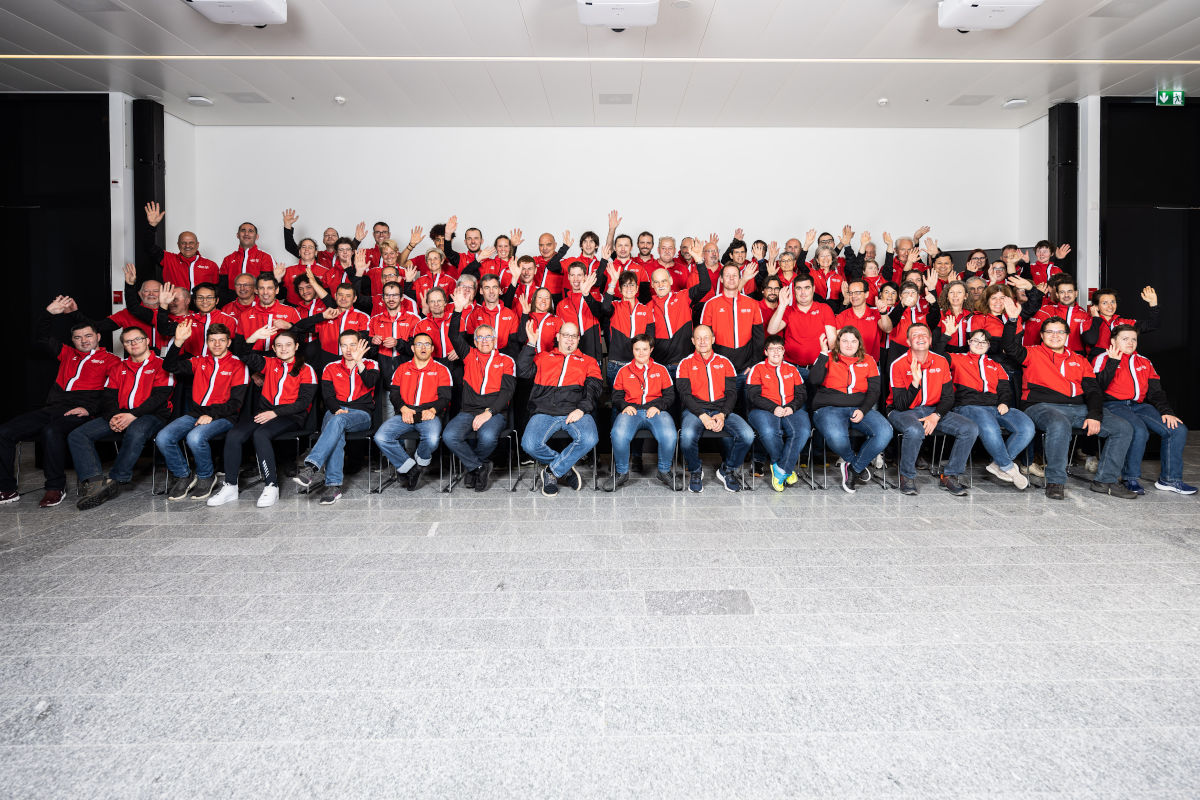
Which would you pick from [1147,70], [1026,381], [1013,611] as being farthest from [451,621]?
[1147,70]

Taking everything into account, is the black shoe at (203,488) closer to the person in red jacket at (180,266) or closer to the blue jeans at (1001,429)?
the person in red jacket at (180,266)

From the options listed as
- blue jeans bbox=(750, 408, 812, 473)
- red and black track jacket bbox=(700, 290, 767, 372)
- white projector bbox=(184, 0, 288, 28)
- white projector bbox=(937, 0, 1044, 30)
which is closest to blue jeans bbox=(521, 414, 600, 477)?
blue jeans bbox=(750, 408, 812, 473)

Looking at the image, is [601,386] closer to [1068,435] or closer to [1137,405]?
[1068,435]

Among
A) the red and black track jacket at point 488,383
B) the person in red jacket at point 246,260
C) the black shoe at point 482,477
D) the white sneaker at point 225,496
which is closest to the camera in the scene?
the white sneaker at point 225,496

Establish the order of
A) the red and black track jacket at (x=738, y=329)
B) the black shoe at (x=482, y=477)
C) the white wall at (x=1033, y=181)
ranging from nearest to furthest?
the black shoe at (x=482, y=477) → the red and black track jacket at (x=738, y=329) → the white wall at (x=1033, y=181)

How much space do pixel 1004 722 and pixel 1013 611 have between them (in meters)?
0.88

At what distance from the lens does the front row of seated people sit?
4.56 m

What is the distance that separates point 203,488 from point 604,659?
353 cm

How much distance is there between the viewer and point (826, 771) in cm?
165

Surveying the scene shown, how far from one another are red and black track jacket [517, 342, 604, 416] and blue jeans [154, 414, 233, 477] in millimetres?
2133

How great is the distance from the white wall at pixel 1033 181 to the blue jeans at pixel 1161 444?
128 inches

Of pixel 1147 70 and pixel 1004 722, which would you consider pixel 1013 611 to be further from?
pixel 1147 70

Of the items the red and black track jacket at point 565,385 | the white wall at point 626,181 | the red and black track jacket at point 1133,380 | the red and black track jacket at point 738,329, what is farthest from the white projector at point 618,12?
the red and black track jacket at point 1133,380

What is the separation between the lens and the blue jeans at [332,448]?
450 centimetres
